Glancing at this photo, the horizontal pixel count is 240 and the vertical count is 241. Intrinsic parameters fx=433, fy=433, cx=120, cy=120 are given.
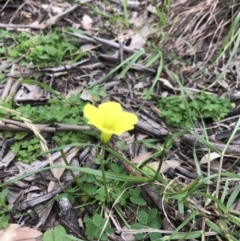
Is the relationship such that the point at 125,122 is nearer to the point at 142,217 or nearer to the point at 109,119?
the point at 109,119

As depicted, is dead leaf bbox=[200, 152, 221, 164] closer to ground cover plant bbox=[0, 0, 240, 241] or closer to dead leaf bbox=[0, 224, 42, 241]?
ground cover plant bbox=[0, 0, 240, 241]

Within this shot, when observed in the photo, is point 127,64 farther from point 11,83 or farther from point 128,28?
point 11,83

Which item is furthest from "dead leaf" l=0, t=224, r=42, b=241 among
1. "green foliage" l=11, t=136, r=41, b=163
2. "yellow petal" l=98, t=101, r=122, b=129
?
"yellow petal" l=98, t=101, r=122, b=129

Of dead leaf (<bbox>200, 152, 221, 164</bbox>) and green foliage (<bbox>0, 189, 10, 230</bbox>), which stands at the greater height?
dead leaf (<bbox>200, 152, 221, 164</bbox>)

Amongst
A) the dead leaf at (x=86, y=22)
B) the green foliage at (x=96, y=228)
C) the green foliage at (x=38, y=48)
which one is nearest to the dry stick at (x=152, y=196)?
the green foliage at (x=96, y=228)

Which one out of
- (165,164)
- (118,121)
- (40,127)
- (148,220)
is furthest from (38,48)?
(148,220)

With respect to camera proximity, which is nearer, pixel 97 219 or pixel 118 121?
pixel 118 121
